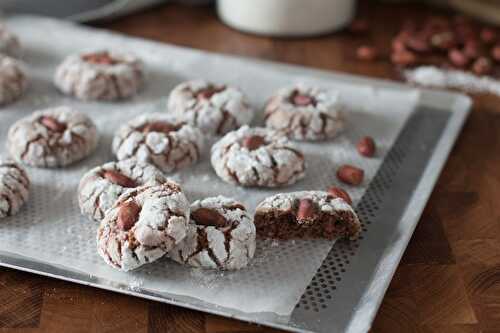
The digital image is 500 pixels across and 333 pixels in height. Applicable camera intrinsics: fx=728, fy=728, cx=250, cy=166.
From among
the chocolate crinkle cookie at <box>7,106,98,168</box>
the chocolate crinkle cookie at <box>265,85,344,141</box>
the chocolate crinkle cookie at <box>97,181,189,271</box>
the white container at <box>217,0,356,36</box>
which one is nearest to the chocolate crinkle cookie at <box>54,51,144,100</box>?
the chocolate crinkle cookie at <box>7,106,98,168</box>

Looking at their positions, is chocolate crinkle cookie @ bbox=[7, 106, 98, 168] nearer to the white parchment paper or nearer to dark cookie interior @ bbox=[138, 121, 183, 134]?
the white parchment paper

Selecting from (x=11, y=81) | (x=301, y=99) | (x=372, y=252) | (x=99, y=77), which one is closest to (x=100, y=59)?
(x=99, y=77)

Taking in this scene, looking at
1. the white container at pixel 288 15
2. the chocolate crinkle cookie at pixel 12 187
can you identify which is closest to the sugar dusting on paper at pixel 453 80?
the white container at pixel 288 15

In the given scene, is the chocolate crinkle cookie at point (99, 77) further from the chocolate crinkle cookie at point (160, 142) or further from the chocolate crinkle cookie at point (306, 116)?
the chocolate crinkle cookie at point (306, 116)

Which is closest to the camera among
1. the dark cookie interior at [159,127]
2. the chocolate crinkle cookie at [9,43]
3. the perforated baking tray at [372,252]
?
the perforated baking tray at [372,252]

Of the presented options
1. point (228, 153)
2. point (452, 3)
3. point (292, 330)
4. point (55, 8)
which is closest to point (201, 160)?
point (228, 153)

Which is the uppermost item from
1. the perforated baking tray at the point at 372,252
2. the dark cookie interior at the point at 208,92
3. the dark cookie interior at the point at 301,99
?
the dark cookie interior at the point at 301,99
